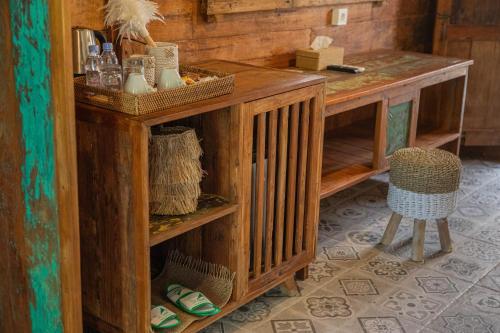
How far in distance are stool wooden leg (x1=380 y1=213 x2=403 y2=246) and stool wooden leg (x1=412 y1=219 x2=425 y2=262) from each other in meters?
0.10

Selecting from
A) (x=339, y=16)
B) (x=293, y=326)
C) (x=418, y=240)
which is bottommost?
(x=293, y=326)

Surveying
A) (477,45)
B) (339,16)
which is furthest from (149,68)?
(477,45)

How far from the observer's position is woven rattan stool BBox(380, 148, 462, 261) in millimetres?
2881

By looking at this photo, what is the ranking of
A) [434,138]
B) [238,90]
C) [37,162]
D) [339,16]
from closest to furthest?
[37,162], [238,90], [339,16], [434,138]

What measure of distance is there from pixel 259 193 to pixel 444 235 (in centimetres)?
112

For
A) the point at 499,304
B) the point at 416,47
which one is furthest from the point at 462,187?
the point at 499,304

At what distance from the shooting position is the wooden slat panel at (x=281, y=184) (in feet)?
7.82

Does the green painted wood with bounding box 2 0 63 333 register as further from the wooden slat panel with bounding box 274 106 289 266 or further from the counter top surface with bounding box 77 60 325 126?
the wooden slat panel with bounding box 274 106 289 266

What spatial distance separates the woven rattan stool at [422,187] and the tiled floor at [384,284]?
17cm

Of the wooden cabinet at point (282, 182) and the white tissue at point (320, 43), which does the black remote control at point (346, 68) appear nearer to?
the white tissue at point (320, 43)

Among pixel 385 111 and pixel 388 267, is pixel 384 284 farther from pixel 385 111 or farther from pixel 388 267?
pixel 385 111

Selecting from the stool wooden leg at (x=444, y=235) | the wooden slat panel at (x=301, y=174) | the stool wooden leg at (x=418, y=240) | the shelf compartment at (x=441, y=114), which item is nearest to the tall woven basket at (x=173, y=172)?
the wooden slat panel at (x=301, y=174)

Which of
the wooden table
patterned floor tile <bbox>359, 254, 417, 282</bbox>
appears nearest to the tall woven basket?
the wooden table

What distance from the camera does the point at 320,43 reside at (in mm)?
3430
